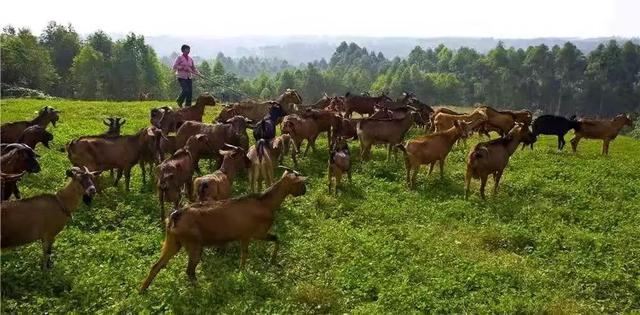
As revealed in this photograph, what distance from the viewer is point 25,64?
6494 centimetres

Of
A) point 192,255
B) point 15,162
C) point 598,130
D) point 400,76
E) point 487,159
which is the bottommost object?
point 400,76

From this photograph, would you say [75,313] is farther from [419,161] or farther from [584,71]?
[584,71]

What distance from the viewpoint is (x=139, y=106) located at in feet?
99.1

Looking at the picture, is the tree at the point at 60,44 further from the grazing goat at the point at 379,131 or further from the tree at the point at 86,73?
the grazing goat at the point at 379,131

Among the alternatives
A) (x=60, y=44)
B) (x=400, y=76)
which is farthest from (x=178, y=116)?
(x=400, y=76)

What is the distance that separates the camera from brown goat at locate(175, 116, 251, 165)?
1678 centimetres

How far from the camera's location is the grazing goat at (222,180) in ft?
40.4

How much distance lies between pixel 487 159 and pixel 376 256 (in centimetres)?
588

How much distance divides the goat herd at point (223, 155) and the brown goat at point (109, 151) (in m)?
0.03

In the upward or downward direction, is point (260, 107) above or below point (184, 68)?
below

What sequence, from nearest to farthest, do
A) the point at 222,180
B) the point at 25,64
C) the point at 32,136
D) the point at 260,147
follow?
the point at 222,180
the point at 260,147
the point at 32,136
the point at 25,64

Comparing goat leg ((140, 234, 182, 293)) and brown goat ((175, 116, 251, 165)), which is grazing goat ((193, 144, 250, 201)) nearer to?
brown goat ((175, 116, 251, 165))

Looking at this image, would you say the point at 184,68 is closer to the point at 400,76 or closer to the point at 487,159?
the point at 487,159

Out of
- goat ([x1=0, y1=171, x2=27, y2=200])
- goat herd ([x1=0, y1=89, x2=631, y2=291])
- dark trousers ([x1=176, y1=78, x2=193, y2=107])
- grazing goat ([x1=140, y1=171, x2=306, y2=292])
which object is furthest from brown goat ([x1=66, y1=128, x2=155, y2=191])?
dark trousers ([x1=176, y1=78, x2=193, y2=107])
